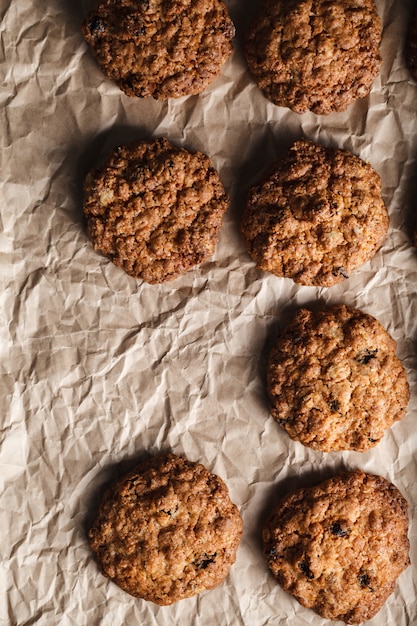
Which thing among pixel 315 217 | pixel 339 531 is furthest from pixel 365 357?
pixel 339 531

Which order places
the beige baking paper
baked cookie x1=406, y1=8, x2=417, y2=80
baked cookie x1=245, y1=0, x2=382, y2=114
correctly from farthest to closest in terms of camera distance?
the beige baking paper, baked cookie x1=406, y1=8, x2=417, y2=80, baked cookie x1=245, y1=0, x2=382, y2=114

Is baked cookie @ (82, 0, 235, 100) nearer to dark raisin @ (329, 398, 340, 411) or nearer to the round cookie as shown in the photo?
the round cookie

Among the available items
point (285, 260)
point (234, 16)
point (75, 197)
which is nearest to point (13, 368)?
point (75, 197)

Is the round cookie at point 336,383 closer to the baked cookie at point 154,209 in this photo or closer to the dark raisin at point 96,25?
the baked cookie at point 154,209

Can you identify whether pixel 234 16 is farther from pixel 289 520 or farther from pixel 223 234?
pixel 289 520

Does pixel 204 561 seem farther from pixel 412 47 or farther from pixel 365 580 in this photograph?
pixel 412 47

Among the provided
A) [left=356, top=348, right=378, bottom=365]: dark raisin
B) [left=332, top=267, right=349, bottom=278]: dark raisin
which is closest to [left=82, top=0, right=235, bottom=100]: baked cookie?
[left=332, top=267, right=349, bottom=278]: dark raisin

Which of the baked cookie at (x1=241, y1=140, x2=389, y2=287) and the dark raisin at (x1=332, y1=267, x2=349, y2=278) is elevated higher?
the baked cookie at (x1=241, y1=140, x2=389, y2=287)

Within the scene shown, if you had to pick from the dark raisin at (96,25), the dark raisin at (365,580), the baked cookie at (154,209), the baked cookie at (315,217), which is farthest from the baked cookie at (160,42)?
the dark raisin at (365,580)
